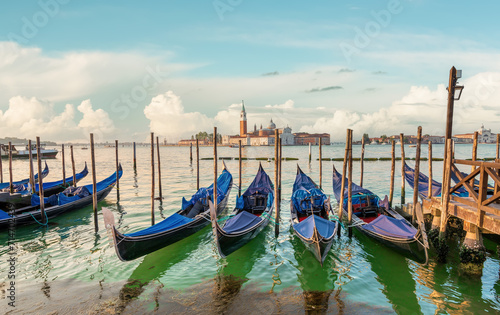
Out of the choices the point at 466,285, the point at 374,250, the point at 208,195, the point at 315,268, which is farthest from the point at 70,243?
the point at 466,285

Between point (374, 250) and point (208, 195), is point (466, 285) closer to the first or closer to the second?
point (374, 250)

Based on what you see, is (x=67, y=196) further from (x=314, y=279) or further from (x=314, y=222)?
(x=314, y=279)

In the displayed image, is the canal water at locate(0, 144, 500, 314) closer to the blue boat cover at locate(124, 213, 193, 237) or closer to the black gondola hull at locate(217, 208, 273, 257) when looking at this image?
the black gondola hull at locate(217, 208, 273, 257)

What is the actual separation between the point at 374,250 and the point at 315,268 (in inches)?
73.7

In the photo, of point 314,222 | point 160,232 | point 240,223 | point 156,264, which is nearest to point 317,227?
point 314,222

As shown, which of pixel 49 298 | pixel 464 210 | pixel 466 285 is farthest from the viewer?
pixel 464 210

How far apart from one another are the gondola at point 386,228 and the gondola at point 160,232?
4243 millimetres

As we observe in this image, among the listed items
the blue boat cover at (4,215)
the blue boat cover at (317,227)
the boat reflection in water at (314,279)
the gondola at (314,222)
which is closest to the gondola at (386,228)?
the gondola at (314,222)

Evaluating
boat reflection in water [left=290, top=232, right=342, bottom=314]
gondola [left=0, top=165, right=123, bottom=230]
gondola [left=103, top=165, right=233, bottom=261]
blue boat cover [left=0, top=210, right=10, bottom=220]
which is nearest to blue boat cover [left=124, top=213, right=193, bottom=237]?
gondola [left=103, top=165, right=233, bottom=261]

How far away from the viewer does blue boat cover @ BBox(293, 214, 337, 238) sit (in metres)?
6.19

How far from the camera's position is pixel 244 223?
7129 millimetres

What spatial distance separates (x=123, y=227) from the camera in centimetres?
923

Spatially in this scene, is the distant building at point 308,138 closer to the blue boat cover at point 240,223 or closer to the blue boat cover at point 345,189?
the blue boat cover at point 345,189

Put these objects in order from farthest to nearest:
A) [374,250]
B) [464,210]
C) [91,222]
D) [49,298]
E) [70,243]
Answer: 1. [91,222]
2. [70,243]
3. [374,250]
4. [464,210]
5. [49,298]
